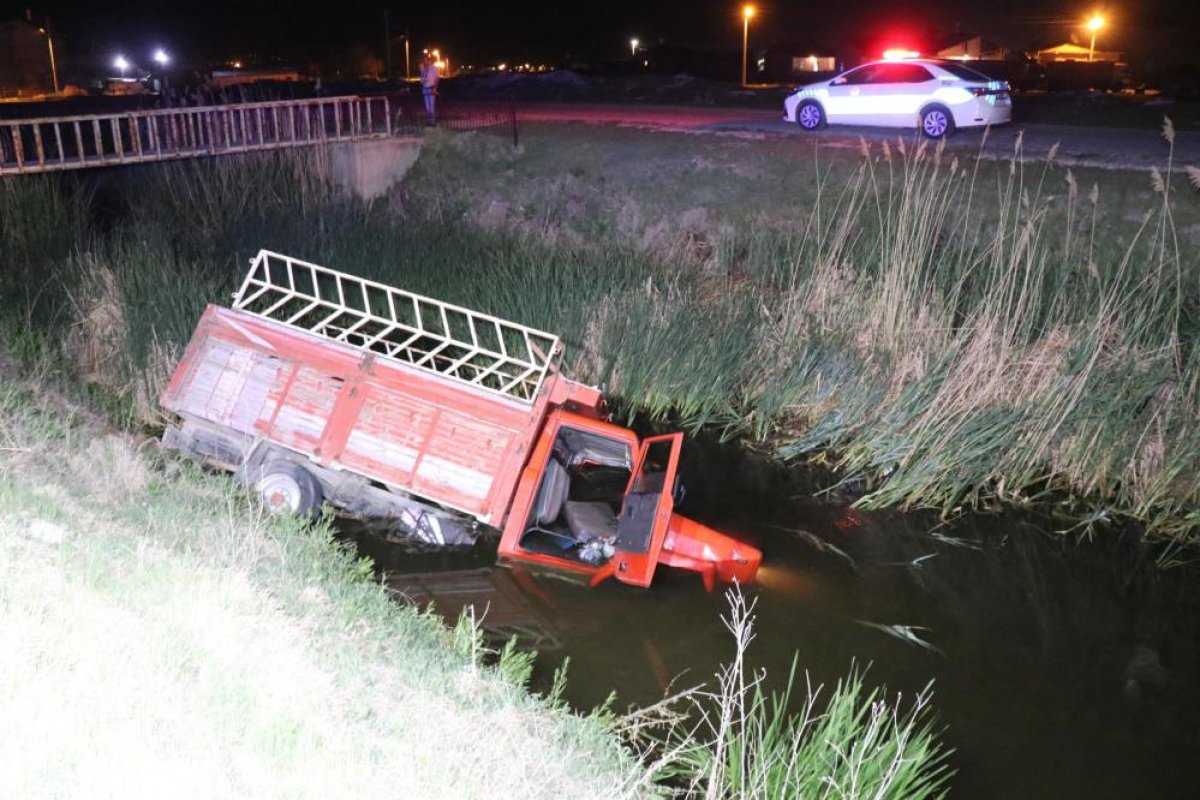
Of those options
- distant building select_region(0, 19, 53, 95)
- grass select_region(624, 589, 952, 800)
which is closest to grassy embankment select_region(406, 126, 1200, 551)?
grass select_region(624, 589, 952, 800)

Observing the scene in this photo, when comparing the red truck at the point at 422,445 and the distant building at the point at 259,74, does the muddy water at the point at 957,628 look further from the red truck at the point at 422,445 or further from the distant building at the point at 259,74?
the distant building at the point at 259,74

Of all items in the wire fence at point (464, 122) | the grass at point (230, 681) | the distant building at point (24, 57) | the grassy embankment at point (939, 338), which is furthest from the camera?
the distant building at point (24, 57)

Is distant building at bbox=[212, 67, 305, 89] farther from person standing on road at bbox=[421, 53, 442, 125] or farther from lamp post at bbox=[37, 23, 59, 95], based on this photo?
person standing on road at bbox=[421, 53, 442, 125]

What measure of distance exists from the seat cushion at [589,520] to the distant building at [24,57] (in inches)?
2093

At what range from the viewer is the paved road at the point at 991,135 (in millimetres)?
16609

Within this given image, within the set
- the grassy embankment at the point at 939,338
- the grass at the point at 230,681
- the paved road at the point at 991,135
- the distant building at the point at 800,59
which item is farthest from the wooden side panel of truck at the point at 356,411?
the distant building at the point at 800,59

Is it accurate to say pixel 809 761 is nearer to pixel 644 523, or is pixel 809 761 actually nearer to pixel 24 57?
pixel 644 523

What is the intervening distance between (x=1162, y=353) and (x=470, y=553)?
6815 mm

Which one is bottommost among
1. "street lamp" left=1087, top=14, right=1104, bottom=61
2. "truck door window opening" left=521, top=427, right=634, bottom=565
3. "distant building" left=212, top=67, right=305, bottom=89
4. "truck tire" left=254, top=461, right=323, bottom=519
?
"truck door window opening" left=521, top=427, right=634, bottom=565

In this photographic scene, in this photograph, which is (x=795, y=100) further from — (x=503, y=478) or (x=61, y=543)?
(x=61, y=543)

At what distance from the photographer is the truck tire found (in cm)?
874

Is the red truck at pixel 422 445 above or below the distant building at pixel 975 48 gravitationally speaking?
below

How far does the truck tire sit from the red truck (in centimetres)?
1

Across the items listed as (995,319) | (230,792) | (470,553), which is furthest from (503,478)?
(995,319)
